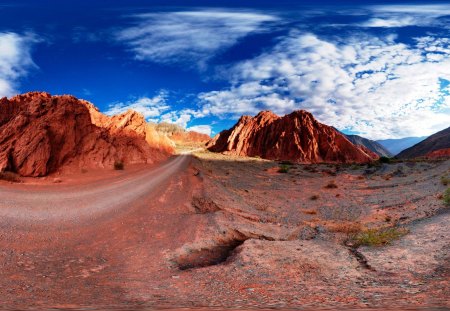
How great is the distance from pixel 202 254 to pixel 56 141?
19750mm

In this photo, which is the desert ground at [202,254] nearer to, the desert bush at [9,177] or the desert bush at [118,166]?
the desert bush at [9,177]

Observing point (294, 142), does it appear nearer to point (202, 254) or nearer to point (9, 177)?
point (9, 177)

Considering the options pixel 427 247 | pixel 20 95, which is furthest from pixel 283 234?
pixel 20 95

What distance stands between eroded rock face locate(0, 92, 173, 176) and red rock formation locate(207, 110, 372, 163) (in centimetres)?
6289

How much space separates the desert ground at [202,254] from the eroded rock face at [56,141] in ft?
15.9

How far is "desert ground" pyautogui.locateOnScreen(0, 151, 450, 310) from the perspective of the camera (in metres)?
6.18

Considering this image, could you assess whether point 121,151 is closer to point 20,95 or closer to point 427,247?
point 427,247

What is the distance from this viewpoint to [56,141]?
83.7ft

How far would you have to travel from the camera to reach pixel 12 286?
6.65m

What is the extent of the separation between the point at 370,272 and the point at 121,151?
26554mm

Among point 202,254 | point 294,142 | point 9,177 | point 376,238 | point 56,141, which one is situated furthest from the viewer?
point 294,142

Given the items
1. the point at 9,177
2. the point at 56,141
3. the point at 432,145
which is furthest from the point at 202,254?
the point at 432,145

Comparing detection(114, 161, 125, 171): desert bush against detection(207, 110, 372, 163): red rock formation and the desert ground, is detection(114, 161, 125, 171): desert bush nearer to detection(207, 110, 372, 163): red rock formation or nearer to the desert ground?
the desert ground

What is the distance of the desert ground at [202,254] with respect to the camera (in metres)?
6.18
